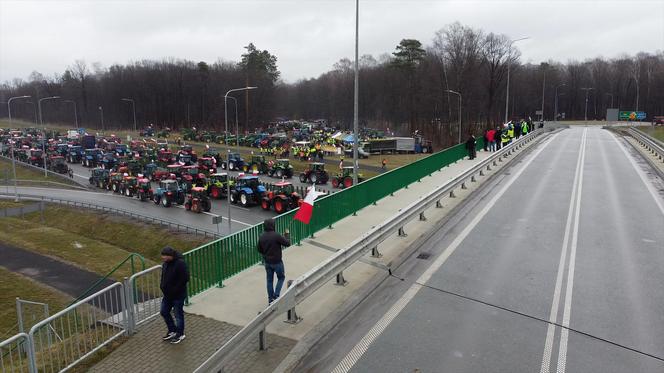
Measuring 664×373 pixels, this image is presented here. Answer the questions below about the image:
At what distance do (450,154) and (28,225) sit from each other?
1140 inches

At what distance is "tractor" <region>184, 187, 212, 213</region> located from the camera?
1324 inches

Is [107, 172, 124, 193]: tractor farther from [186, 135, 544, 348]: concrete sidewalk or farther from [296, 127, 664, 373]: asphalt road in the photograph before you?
[296, 127, 664, 373]: asphalt road

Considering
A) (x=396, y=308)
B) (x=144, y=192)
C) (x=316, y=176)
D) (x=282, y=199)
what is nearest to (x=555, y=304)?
(x=396, y=308)

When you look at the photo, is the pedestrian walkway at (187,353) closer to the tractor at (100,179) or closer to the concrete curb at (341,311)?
the concrete curb at (341,311)

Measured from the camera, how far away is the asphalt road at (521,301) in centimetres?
696

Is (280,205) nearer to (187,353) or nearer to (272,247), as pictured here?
(272,247)

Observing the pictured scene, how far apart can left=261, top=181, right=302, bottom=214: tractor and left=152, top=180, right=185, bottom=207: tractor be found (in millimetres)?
7047

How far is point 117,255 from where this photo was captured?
2825 cm

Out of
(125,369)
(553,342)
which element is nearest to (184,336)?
(125,369)

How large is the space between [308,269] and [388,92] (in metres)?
A: 115

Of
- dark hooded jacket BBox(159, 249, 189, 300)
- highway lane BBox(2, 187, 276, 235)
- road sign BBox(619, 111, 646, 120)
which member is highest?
road sign BBox(619, 111, 646, 120)

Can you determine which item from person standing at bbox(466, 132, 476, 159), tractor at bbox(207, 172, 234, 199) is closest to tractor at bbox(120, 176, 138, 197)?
tractor at bbox(207, 172, 234, 199)

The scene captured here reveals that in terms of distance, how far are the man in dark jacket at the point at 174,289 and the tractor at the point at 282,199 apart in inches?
909

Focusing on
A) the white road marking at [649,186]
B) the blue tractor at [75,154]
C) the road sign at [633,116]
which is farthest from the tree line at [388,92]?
the white road marking at [649,186]
